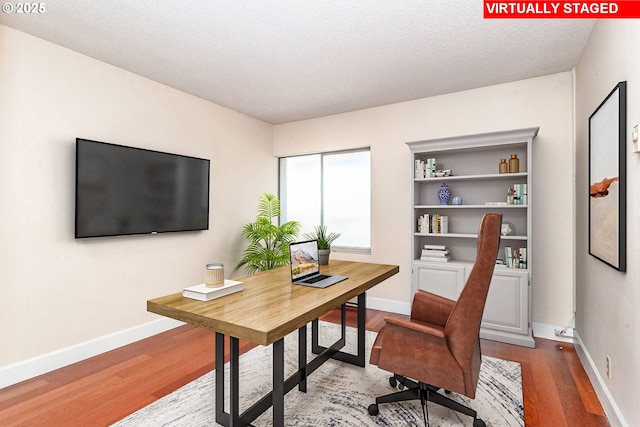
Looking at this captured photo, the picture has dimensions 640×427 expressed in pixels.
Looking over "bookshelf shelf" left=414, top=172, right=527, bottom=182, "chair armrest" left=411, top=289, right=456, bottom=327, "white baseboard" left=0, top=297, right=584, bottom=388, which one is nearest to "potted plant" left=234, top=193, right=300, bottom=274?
"white baseboard" left=0, top=297, right=584, bottom=388

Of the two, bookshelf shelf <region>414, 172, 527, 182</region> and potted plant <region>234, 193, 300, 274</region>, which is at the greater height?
bookshelf shelf <region>414, 172, 527, 182</region>

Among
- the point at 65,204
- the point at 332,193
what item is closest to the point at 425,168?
the point at 332,193

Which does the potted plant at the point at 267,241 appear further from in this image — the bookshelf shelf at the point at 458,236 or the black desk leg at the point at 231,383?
the black desk leg at the point at 231,383

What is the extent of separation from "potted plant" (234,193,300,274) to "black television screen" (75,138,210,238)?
2.24 feet

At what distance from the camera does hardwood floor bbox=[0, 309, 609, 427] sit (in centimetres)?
202

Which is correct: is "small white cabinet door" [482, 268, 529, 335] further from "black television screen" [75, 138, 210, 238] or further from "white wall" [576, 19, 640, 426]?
"black television screen" [75, 138, 210, 238]

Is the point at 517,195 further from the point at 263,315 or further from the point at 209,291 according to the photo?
the point at 209,291

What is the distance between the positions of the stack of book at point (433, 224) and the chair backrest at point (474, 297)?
1998 millimetres

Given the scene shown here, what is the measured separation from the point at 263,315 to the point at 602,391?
7.49ft

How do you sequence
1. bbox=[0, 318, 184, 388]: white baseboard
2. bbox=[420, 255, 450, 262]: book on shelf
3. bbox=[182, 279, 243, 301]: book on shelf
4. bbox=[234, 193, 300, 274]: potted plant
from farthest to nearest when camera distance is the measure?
bbox=[234, 193, 300, 274]: potted plant < bbox=[420, 255, 450, 262]: book on shelf < bbox=[0, 318, 184, 388]: white baseboard < bbox=[182, 279, 243, 301]: book on shelf

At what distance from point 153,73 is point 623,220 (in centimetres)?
386

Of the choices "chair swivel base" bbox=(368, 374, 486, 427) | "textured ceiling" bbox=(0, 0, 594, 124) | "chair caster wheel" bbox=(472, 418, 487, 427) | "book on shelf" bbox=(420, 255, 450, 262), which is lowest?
"chair caster wheel" bbox=(472, 418, 487, 427)

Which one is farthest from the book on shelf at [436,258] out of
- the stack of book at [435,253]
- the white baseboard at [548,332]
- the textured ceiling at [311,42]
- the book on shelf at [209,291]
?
the book on shelf at [209,291]

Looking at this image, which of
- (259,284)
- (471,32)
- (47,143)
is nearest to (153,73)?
(47,143)
